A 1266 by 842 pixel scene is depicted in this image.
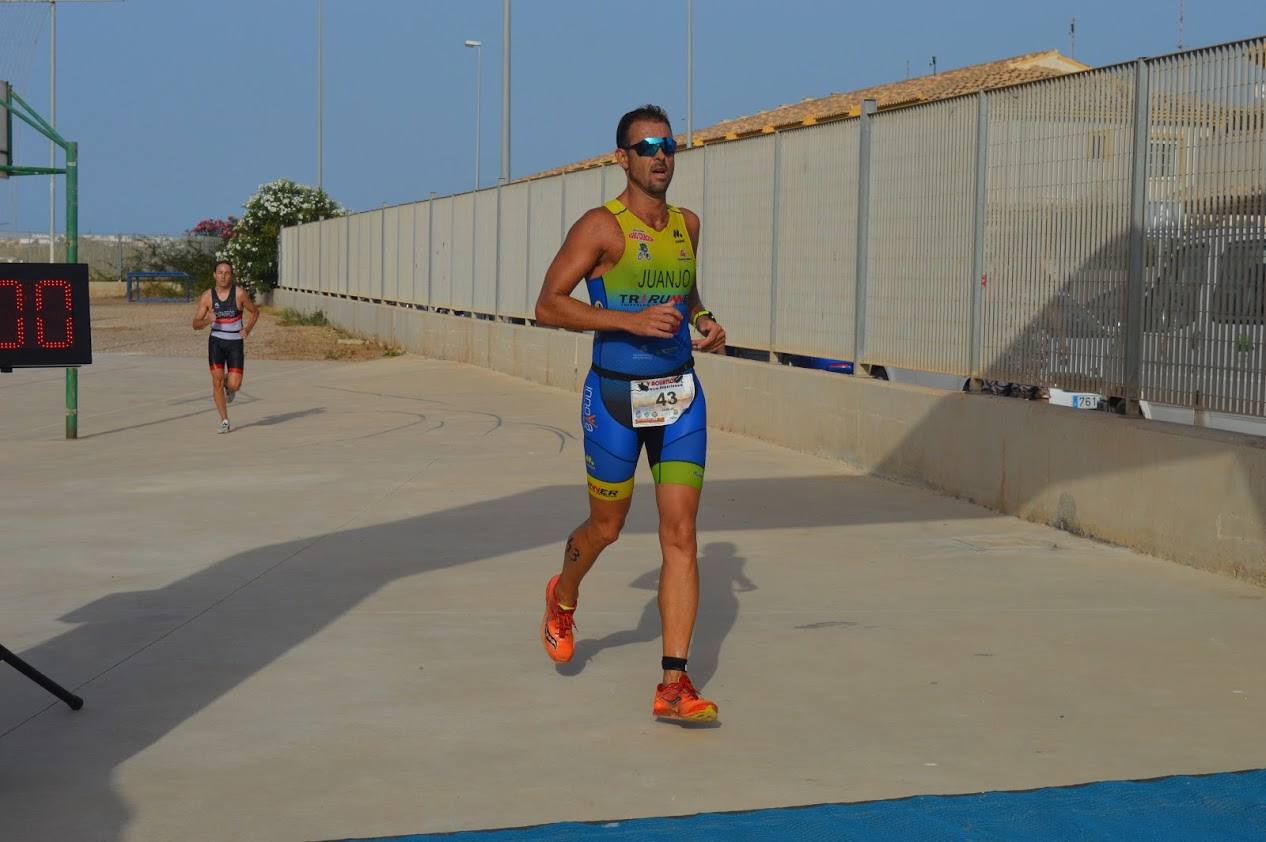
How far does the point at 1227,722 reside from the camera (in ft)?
19.8

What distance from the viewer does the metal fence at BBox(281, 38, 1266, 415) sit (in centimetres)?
905

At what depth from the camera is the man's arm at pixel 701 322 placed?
20.5ft

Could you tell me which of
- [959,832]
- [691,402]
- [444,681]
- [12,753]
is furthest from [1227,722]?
[12,753]

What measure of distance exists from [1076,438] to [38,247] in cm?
7013

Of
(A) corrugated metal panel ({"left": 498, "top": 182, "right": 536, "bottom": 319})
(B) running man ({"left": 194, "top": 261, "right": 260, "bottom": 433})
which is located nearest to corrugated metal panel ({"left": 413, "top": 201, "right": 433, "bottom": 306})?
(A) corrugated metal panel ({"left": 498, "top": 182, "right": 536, "bottom": 319})

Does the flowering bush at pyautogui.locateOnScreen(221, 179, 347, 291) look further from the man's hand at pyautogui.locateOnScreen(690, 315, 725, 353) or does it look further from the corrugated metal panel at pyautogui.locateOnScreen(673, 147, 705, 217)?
the man's hand at pyautogui.locateOnScreen(690, 315, 725, 353)

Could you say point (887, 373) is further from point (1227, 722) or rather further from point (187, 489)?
point (1227, 722)

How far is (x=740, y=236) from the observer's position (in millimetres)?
16844

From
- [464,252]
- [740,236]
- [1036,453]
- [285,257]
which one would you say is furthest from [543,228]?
[285,257]

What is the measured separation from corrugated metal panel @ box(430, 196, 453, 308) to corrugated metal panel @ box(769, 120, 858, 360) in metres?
15.5

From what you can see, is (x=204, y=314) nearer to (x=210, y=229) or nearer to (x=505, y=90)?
(x=505, y=90)

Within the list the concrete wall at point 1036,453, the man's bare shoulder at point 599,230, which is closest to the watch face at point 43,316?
the man's bare shoulder at point 599,230

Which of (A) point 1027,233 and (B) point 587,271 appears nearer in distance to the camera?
(B) point 587,271

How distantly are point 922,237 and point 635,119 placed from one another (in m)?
6.84
